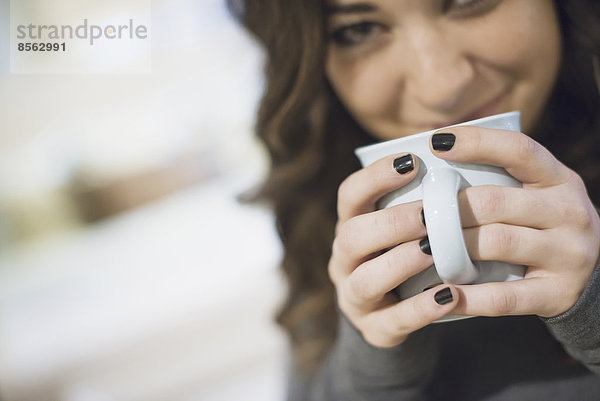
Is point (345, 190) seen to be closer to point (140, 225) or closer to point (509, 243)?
point (509, 243)

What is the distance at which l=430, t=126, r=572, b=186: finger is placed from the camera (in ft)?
1.03

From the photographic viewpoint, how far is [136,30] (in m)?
0.50

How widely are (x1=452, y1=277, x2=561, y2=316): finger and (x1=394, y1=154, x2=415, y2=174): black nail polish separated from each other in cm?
9

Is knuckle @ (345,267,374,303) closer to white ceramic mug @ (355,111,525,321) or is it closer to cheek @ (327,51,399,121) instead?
white ceramic mug @ (355,111,525,321)

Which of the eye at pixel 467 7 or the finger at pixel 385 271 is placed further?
the eye at pixel 467 7

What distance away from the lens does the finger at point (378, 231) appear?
331mm

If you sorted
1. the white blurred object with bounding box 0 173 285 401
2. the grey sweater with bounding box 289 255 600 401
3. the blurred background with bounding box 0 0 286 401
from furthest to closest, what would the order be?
the white blurred object with bounding box 0 173 285 401 < the blurred background with bounding box 0 0 286 401 < the grey sweater with bounding box 289 255 600 401

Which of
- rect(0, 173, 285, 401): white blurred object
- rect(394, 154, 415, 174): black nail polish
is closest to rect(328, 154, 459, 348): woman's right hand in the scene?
rect(394, 154, 415, 174): black nail polish

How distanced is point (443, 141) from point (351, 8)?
Result: 26cm

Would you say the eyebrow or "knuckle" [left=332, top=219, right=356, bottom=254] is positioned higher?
the eyebrow

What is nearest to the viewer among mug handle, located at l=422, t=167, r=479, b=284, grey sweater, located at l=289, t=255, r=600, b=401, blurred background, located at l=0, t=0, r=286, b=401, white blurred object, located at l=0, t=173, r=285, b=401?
mug handle, located at l=422, t=167, r=479, b=284

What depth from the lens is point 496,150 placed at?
0.31m

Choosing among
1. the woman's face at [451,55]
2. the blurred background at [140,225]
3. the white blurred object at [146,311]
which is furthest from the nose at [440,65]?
the white blurred object at [146,311]
